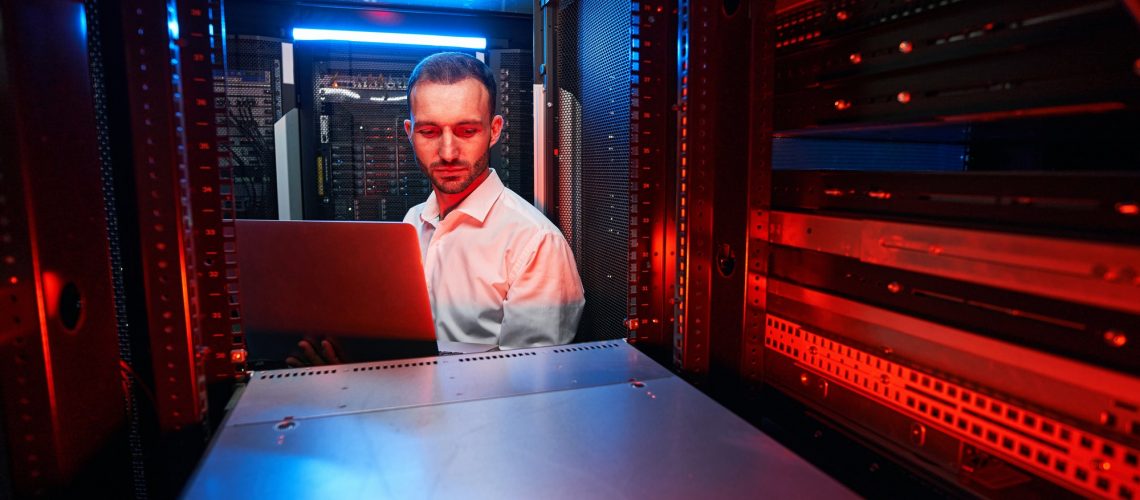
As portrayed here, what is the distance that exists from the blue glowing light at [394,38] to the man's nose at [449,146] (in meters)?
0.39

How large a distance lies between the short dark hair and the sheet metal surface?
1634 millimetres

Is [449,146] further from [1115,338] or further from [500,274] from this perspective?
[1115,338]

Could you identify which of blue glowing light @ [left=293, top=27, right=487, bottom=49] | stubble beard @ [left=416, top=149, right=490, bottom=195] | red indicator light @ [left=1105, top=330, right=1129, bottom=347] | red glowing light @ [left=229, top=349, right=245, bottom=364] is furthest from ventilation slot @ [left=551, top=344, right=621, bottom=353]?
blue glowing light @ [left=293, top=27, right=487, bottom=49]

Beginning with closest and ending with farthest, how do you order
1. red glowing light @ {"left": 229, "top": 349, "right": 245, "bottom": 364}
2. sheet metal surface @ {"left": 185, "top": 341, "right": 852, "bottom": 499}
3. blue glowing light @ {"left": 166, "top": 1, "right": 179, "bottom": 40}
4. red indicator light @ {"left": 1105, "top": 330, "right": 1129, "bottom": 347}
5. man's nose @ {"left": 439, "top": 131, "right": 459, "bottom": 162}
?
red indicator light @ {"left": 1105, "top": 330, "right": 1129, "bottom": 347}
sheet metal surface @ {"left": 185, "top": 341, "right": 852, "bottom": 499}
blue glowing light @ {"left": 166, "top": 1, "right": 179, "bottom": 40}
red glowing light @ {"left": 229, "top": 349, "right": 245, "bottom": 364}
man's nose @ {"left": 439, "top": 131, "right": 459, "bottom": 162}

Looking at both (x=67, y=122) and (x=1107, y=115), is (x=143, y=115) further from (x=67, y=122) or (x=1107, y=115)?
(x=1107, y=115)

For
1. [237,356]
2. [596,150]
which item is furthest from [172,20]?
[596,150]

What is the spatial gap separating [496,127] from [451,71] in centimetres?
28

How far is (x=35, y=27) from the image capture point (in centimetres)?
59

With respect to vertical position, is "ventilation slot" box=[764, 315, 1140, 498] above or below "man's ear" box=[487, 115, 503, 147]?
below

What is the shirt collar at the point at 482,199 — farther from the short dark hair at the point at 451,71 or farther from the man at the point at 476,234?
the short dark hair at the point at 451,71

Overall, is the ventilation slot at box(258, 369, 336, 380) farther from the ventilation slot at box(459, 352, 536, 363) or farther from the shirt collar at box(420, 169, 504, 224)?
the shirt collar at box(420, 169, 504, 224)

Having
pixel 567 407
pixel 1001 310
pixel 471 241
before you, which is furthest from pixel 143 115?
pixel 471 241

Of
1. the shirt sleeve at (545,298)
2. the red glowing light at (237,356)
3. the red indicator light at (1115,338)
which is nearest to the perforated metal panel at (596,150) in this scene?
the shirt sleeve at (545,298)

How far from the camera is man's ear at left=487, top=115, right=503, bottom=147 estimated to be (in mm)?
2371
